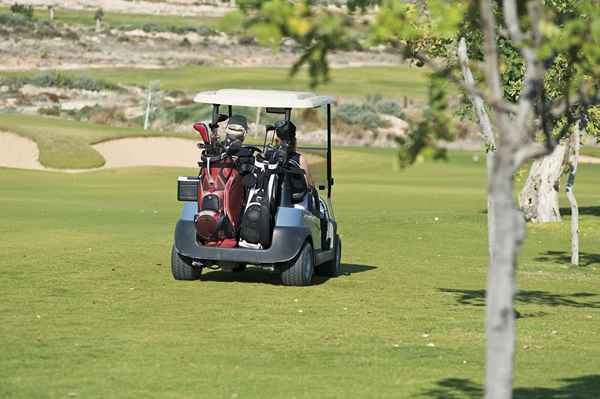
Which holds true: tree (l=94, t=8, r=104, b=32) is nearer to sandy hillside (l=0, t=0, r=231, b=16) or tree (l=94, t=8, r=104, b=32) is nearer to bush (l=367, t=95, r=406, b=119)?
sandy hillside (l=0, t=0, r=231, b=16)

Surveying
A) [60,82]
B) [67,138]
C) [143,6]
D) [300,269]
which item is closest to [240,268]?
[300,269]

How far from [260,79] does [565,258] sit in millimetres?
67306

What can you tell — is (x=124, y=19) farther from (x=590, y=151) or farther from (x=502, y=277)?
(x=502, y=277)

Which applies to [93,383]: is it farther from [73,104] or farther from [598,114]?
[73,104]

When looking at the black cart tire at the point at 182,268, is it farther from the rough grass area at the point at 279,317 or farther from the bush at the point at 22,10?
the bush at the point at 22,10

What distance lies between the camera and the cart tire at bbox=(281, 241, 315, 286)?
56.6 feet

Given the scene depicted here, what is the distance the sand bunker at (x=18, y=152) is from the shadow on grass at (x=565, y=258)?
22.5 metres

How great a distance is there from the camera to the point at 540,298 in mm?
17594

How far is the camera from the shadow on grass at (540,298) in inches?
663

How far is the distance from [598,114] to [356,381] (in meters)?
14.7

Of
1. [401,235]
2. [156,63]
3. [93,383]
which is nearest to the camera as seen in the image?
[93,383]

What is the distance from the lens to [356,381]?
10695mm

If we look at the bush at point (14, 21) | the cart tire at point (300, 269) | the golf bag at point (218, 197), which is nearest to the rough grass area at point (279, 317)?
the cart tire at point (300, 269)

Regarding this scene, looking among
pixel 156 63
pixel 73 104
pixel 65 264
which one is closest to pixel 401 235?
pixel 65 264
